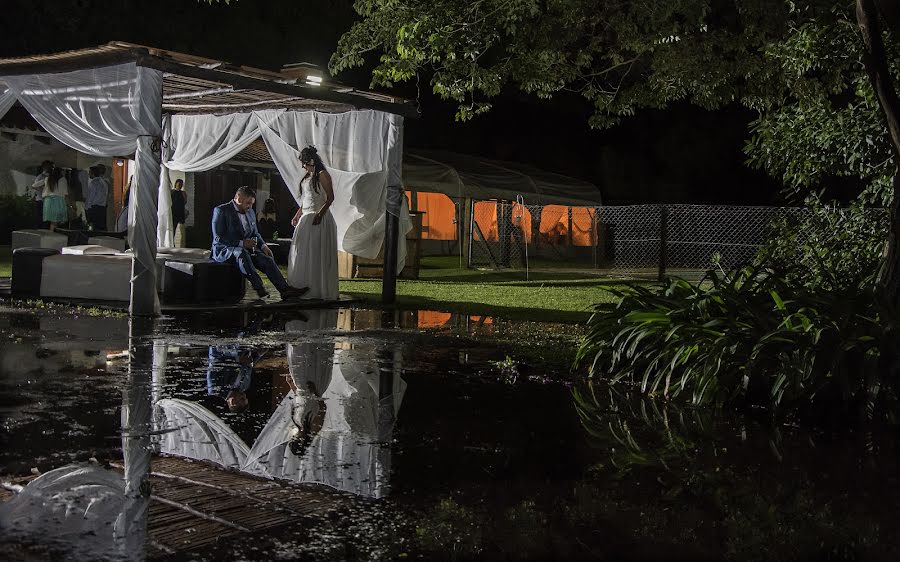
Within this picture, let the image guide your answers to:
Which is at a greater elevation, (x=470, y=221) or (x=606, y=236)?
(x=470, y=221)

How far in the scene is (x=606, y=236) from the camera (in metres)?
31.3

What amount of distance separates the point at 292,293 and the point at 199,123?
5.04m

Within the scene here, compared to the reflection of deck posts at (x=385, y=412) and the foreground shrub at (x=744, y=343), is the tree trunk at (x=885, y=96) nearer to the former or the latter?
the foreground shrub at (x=744, y=343)

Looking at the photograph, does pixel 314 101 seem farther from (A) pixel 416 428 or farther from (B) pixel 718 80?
(A) pixel 416 428

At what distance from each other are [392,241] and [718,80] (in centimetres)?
543

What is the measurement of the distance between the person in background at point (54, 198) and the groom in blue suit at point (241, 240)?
9.45 m

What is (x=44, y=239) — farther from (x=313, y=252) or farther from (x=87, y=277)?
(x=313, y=252)

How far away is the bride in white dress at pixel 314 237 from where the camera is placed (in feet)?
49.6

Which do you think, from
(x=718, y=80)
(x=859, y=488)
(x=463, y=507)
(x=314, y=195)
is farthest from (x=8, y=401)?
(x=718, y=80)

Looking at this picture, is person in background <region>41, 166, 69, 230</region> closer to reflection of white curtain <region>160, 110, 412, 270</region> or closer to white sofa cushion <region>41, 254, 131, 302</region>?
reflection of white curtain <region>160, 110, 412, 270</region>

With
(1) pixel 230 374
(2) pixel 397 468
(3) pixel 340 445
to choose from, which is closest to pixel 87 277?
(1) pixel 230 374

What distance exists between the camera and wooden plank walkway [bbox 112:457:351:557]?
438 centimetres

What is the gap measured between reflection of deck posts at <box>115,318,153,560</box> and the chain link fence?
54.4ft

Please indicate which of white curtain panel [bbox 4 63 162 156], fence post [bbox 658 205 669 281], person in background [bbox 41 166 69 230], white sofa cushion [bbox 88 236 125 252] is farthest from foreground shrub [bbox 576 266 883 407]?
person in background [bbox 41 166 69 230]
